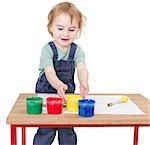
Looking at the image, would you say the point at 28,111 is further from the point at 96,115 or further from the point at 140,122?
the point at 140,122

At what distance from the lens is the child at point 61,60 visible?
7.91ft

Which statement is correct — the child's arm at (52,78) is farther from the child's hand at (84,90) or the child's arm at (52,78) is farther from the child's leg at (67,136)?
the child's leg at (67,136)

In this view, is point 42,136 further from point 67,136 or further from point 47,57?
point 47,57

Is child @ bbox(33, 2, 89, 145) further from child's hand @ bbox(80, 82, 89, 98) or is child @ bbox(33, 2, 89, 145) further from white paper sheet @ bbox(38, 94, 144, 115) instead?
white paper sheet @ bbox(38, 94, 144, 115)

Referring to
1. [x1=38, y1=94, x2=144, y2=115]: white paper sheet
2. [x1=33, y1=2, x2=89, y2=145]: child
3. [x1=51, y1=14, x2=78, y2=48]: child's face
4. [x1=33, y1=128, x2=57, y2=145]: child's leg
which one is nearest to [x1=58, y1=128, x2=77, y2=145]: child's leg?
[x1=33, y1=2, x2=89, y2=145]: child

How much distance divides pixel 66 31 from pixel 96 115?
23.5 inches

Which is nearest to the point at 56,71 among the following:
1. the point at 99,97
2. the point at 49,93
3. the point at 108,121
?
the point at 49,93

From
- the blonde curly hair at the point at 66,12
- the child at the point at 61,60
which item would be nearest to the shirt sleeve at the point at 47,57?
the child at the point at 61,60

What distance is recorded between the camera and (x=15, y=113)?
2.02 metres

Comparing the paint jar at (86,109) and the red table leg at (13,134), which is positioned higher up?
the paint jar at (86,109)

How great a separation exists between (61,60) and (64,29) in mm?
215

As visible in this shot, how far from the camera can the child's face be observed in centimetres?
239

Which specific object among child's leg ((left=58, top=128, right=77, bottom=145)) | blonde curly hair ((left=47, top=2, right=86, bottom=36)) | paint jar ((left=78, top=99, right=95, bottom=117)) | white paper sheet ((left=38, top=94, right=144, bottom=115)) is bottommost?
child's leg ((left=58, top=128, right=77, bottom=145))

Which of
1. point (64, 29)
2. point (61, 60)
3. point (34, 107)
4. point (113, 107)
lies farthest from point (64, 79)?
point (34, 107)
